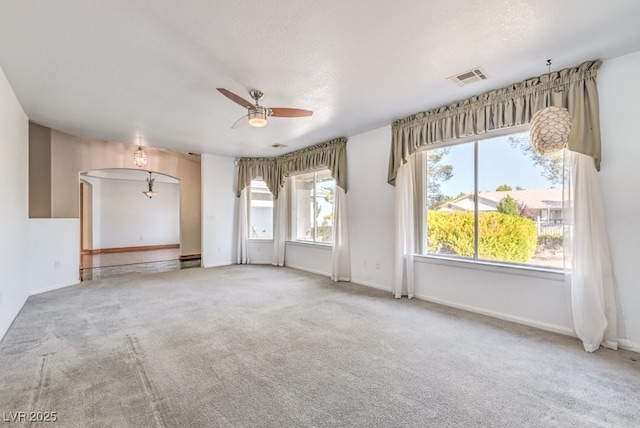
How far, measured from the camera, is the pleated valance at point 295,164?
533 centimetres

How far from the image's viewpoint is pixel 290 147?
240 inches

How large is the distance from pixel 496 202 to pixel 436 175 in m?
0.88

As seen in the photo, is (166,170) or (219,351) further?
(166,170)

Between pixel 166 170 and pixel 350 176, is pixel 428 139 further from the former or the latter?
pixel 166 170

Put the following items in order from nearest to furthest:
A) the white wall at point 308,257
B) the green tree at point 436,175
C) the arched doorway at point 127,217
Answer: the green tree at point 436,175
the white wall at point 308,257
the arched doorway at point 127,217

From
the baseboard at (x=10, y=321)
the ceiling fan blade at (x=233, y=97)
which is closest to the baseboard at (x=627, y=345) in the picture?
the ceiling fan blade at (x=233, y=97)

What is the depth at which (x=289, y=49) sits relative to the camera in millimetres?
2506

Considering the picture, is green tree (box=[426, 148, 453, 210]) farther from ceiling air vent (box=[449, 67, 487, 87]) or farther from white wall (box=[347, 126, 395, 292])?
ceiling air vent (box=[449, 67, 487, 87])

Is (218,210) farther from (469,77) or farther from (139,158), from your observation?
(469,77)

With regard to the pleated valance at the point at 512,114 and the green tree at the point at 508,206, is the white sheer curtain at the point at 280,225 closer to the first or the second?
the pleated valance at the point at 512,114

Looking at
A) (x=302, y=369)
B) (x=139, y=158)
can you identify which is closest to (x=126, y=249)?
(x=139, y=158)

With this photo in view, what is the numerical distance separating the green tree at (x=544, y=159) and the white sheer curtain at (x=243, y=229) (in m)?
5.54

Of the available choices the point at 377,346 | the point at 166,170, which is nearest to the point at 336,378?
the point at 377,346

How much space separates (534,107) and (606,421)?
272cm
